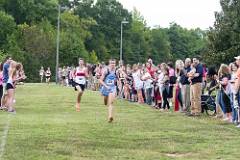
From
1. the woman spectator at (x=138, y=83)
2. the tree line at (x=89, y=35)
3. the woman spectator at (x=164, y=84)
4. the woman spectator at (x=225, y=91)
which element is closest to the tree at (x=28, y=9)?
the tree line at (x=89, y=35)

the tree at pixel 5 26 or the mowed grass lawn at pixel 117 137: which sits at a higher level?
the tree at pixel 5 26

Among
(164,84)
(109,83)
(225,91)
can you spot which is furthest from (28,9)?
(109,83)

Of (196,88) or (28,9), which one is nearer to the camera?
(196,88)

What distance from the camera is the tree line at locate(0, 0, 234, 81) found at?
60.7m

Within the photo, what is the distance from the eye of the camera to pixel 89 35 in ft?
370

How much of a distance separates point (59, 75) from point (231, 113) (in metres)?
44.4

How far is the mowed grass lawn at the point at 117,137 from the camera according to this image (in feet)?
38.1

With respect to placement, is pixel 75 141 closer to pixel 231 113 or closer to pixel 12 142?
pixel 12 142

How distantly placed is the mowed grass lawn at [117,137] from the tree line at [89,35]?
1423 inches

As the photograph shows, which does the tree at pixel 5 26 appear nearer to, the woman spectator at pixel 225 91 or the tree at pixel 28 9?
the tree at pixel 28 9

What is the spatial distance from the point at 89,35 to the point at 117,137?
326 ft

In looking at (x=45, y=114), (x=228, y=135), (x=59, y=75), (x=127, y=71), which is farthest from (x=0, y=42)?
(x=228, y=135)

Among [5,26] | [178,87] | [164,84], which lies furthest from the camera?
[5,26]

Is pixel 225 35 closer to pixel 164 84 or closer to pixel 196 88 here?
pixel 164 84
